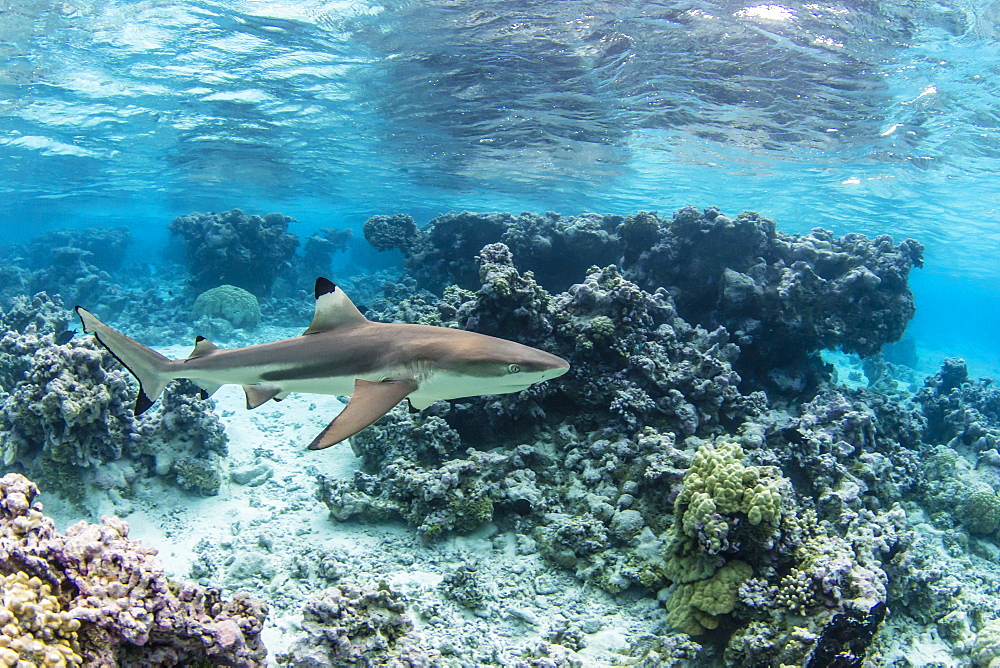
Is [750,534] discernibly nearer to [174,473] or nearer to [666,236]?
[174,473]

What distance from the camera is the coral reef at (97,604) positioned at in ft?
7.80

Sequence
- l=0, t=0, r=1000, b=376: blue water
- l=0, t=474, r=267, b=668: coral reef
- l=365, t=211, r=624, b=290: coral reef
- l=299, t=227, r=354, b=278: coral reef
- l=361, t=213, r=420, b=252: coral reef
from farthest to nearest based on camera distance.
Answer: l=299, t=227, r=354, b=278: coral reef
l=361, t=213, r=420, b=252: coral reef
l=365, t=211, r=624, b=290: coral reef
l=0, t=0, r=1000, b=376: blue water
l=0, t=474, r=267, b=668: coral reef

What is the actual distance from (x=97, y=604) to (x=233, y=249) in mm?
21702

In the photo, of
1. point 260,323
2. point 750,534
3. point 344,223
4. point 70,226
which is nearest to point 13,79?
point 260,323

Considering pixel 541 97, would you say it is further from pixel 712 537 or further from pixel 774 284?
pixel 712 537

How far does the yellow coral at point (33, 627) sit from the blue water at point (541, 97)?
14.2 metres

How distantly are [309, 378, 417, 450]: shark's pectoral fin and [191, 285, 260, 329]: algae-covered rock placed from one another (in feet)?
57.8

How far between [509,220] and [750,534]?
573 inches

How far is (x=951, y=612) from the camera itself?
5.61 meters

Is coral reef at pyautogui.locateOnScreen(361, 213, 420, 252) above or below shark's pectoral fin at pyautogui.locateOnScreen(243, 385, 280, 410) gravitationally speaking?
below

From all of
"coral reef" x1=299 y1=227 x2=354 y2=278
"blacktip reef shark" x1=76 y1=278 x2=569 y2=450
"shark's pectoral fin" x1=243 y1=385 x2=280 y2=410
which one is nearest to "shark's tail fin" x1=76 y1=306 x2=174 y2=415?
"blacktip reef shark" x1=76 y1=278 x2=569 y2=450

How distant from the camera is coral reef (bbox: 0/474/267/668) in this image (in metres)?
2.38

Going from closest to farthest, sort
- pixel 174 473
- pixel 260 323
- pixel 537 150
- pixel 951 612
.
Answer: pixel 951 612, pixel 174 473, pixel 260 323, pixel 537 150

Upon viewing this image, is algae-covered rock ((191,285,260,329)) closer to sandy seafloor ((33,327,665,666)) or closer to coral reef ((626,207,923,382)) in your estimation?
sandy seafloor ((33,327,665,666))
